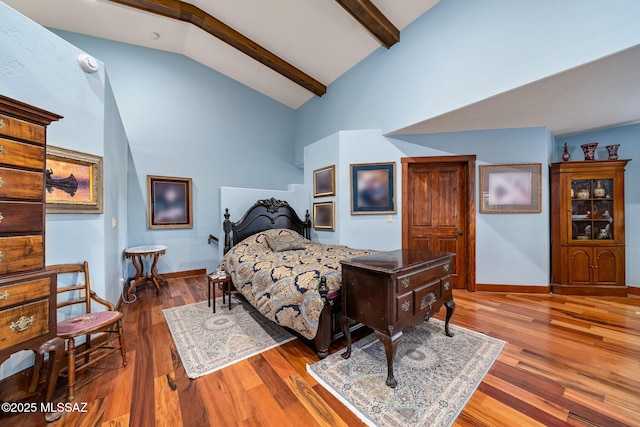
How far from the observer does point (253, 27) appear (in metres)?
4.27

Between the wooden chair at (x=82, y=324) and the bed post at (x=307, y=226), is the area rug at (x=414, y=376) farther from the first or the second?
the bed post at (x=307, y=226)

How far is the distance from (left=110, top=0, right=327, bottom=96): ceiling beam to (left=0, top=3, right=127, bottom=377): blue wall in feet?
6.94

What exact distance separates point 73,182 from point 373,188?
376cm

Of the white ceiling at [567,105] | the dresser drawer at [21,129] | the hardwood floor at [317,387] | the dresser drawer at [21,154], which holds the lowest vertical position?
the hardwood floor at [317,387]

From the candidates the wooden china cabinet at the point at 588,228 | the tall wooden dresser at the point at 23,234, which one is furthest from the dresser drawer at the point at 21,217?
the wooden china cabinet at the point at 588,228

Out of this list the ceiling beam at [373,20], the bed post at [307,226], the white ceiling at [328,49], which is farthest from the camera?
the bed post at [307,226]

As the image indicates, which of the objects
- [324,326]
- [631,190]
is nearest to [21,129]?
[324,326]

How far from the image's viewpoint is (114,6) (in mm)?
3824

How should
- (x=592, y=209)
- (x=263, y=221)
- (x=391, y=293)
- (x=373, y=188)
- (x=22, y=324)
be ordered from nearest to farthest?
(x=22, y=324), (x=391, y=293), (x=592, y=209), (x=373, y=188), (x=263, y=221)

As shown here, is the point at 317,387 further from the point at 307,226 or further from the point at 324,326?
the point at 307,226

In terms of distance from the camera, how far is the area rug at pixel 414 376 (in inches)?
62.7

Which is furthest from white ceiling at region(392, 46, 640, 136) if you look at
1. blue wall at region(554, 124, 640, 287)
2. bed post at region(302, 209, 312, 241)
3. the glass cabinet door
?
bed post at region(302, 209, 312, 241)

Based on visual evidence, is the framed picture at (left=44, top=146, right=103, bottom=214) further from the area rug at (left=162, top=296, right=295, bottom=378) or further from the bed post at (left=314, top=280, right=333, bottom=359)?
the bed post at (left=314, top=280, right=333, bottom=359)

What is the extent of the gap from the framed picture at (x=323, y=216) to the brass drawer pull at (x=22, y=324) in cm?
361
